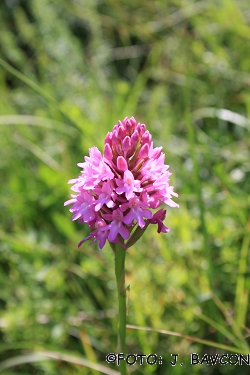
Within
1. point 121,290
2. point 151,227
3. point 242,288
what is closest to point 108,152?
point 121,290

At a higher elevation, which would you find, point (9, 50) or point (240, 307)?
point (9, 50)

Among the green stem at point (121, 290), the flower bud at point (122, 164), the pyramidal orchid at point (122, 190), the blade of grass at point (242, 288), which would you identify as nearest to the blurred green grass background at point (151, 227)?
the blade of grass at point (242, 288)

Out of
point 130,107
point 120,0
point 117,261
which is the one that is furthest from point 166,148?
point 120,0

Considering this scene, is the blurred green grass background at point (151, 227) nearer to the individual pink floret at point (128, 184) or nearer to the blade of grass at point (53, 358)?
the blade of grass at point (53, 358)

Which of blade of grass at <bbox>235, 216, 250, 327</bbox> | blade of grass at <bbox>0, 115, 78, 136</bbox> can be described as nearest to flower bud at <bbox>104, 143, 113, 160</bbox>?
blade of grass at <bbox>235, 216, 250, 327</bbox>

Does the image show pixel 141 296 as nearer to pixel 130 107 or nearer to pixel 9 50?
pixel 130 107

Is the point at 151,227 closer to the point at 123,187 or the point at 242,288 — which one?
the point at 242,288
